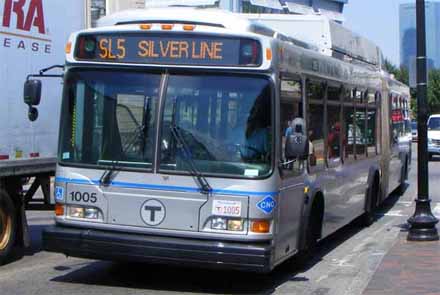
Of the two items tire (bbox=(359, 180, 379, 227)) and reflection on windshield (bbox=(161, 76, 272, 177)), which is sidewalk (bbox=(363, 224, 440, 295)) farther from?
tire (bbox=(359, 180, 379, 227))

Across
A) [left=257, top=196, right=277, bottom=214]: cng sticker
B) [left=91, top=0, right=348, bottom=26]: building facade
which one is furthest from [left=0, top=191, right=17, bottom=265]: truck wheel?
[left=257, top=196, right=277, bottom=214]: cng sticker

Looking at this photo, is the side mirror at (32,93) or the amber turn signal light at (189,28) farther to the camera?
the side mirror at (32,93)

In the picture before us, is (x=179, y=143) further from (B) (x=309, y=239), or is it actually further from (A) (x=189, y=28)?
(B) (x=309, y=239)

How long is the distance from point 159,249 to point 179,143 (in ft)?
3.47

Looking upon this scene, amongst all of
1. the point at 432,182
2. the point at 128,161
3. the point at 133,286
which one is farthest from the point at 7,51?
the point at 432,182

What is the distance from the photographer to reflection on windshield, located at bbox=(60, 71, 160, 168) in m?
8.16

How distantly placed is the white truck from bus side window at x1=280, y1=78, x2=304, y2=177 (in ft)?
9.36

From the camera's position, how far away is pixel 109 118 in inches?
329

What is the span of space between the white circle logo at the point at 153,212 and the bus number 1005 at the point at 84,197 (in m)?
0.54

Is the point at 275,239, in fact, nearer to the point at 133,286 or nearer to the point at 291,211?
the point at 291,211

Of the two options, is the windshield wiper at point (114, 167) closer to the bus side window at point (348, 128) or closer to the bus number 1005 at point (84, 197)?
the bus number 1005 at point (84, 197)

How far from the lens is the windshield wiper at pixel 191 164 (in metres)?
7.94

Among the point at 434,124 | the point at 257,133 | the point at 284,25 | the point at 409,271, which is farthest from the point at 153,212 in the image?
the point at 434,124

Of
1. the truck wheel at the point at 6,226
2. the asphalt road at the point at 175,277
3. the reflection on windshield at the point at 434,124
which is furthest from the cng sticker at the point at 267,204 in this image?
the reflection on windshield at the point at 434,124
